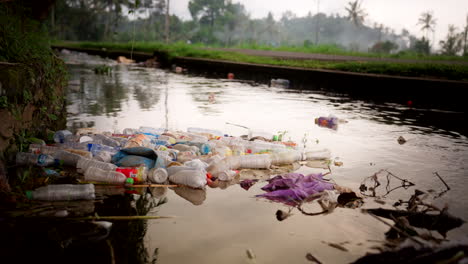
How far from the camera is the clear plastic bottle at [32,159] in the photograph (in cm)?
384

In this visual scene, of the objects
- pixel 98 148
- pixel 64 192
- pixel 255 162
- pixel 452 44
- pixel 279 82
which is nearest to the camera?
pixel 64 192

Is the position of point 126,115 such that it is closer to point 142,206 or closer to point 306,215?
point 142,206

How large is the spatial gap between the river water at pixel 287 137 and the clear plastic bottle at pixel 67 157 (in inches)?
46.9

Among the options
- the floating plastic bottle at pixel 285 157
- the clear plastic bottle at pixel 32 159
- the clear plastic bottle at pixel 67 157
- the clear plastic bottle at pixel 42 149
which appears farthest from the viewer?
the floating plastic bottle at pixel 285 157

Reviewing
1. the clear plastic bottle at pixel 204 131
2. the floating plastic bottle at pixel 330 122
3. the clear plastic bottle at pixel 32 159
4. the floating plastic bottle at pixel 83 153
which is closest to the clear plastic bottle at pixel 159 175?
the floating plastic bottle at pixel 83 153

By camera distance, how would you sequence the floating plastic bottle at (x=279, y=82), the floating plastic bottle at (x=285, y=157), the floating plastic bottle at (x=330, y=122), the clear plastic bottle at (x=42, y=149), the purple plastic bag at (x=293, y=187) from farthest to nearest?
1. the floating plastic bottle at (x=279, y=82)
2. the floating plastic bottle at (x=330, y=122)
3. the floating plastic bottle at (x=285, y=157)
4. the clear plastic bottle at (x=42, y=149)
5. the purple plastic bag at (x=293, y=187)

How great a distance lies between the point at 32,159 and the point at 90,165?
0.60 m

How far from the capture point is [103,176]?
3.58m

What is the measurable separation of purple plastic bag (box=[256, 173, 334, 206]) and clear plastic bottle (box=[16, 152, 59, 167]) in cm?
216

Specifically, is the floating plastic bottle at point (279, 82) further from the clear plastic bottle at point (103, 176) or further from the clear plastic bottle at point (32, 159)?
the clear plastic bottle at point (103, 176)

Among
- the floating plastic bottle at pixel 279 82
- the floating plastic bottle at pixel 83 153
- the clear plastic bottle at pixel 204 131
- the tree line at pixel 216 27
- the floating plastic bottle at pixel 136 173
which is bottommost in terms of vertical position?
the floating plastic bottle at pixel 136 173

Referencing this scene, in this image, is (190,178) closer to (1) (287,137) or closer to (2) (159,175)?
(2) (159,175)

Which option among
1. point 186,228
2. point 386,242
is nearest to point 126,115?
point 186,228

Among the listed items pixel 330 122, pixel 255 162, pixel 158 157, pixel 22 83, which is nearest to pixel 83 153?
pixel 158 157
